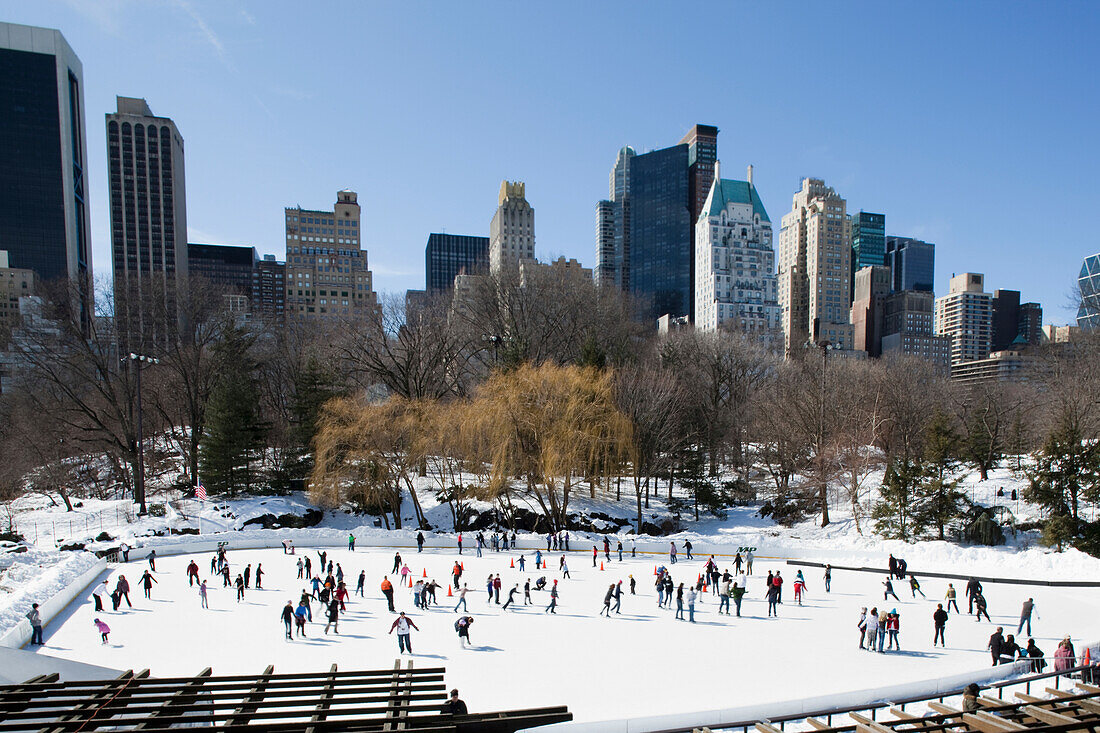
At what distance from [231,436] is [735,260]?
114077 millimetres

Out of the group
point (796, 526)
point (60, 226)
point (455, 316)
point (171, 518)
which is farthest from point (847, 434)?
point (60, 226)

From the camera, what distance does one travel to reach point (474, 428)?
29734 millimetres

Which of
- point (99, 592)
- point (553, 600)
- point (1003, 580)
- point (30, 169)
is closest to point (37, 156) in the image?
point (30, 169)

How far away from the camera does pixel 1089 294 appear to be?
4188cm

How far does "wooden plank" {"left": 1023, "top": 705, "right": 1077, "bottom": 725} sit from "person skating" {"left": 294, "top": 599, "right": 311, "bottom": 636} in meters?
14.0

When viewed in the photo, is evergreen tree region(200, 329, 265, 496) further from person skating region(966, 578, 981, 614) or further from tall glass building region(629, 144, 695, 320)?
tall glass building region(629, 144, 695, 320)

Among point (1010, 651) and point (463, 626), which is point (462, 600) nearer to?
point (463, 626)

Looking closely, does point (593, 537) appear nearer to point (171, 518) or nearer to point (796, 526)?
point (796, 526)

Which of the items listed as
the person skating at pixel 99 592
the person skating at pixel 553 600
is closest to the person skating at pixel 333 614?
the person skating at pixel 553 600

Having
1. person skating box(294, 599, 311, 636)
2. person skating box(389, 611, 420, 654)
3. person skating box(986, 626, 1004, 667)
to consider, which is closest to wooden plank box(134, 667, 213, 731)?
person skating box(389, 611, 420, 654)

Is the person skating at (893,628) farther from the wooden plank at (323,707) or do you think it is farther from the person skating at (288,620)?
the person skating at (288,620)

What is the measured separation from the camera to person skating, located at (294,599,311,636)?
14.2 metres

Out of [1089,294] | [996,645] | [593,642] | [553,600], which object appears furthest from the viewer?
[1089,294]

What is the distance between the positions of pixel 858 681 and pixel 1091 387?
2827cm
